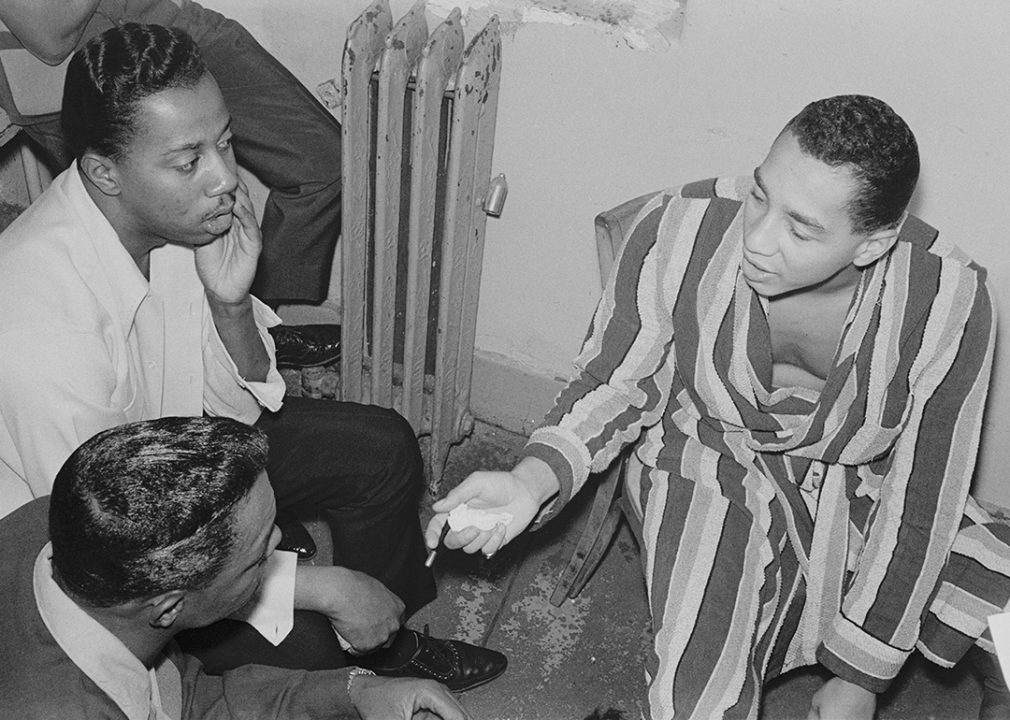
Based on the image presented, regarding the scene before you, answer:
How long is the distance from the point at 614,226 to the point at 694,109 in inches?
14.4

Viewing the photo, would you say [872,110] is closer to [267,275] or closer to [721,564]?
[721,564]

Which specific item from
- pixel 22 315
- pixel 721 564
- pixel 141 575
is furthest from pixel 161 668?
pixel 721 564

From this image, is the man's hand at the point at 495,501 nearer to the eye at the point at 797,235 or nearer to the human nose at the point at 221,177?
the eye at the point at 797,235

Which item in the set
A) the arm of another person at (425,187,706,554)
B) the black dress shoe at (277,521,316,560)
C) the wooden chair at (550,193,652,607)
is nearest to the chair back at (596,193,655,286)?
the wooden chair at (550,193,652,607)

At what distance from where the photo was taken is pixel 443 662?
2.36 m

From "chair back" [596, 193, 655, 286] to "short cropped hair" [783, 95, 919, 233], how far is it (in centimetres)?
50

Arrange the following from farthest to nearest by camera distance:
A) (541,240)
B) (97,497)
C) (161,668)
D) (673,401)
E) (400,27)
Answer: (541,240), (400,27), (673,401), (161,668), (97,497)

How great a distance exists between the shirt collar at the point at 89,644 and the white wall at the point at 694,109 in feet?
A: 4.74

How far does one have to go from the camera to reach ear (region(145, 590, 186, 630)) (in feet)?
4.78

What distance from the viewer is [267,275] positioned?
2863 mm

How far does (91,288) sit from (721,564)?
3.87 feet

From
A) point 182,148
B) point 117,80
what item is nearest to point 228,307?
point 182,148

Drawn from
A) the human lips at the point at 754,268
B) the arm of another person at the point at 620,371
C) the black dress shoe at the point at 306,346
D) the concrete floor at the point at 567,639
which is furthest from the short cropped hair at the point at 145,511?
the black dress shoe at the point at 306,346

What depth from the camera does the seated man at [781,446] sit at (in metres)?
1.84
